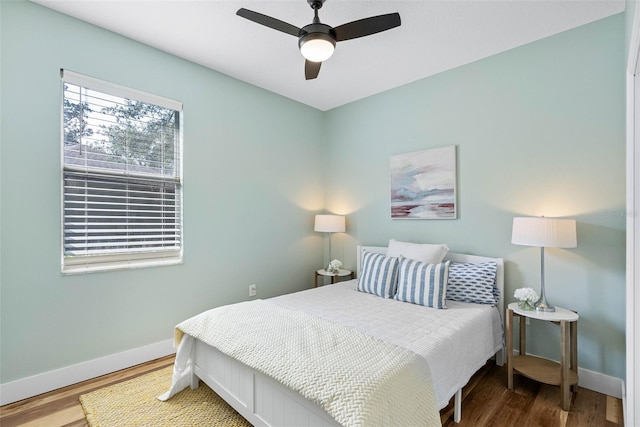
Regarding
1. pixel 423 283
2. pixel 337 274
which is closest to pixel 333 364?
pixel 423 283

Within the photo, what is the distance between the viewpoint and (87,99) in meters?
2.40

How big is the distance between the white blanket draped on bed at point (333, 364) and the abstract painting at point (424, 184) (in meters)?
1.73

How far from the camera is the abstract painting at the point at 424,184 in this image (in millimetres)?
3057

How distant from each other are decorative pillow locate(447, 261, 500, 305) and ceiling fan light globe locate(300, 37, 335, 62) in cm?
203

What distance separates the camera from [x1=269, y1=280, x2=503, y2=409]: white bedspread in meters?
1.78

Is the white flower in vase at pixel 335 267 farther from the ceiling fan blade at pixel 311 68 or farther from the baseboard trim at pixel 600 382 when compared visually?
the baseboard trim at pixel 600 382

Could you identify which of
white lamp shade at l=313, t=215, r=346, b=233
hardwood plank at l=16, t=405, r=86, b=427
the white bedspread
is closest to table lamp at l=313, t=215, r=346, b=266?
white lamp shade at l=313, t=215, r=346, b=233

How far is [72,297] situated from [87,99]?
149 cm

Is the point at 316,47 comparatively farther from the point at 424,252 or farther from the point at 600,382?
the point at 600,382

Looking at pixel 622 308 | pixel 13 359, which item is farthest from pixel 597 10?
pixel 13 359

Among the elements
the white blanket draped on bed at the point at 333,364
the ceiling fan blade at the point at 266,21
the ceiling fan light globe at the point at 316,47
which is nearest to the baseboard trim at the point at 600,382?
the white blanket draped on bed at the point at 333,364

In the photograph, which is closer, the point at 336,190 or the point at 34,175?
the point at 34,175

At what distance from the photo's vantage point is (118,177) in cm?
255

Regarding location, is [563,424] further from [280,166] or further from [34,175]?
[34,175]
